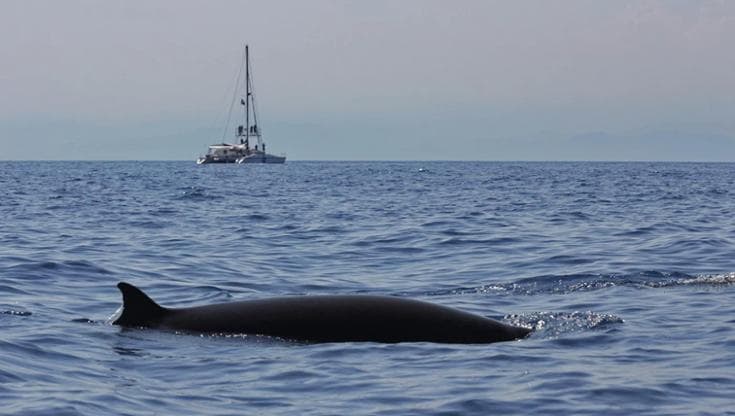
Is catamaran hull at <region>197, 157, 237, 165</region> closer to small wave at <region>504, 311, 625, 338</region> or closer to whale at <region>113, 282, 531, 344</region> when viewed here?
small wave at <region>504, 311, 625, 338</region>

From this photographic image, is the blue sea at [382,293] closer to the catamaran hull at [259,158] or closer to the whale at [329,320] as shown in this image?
the whale at [329,320]

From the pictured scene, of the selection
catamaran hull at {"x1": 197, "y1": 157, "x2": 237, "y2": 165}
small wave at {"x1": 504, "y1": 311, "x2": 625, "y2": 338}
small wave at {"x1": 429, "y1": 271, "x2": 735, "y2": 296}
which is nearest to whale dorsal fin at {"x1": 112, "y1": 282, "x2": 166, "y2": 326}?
small wave at {"x1": 504, "y1": 311, "x2": 625, "y2": 338}

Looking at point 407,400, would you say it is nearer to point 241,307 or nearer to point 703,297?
point 241,307

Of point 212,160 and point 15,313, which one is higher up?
point 15,313

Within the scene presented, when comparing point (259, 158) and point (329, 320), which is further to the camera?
point (259, 158)

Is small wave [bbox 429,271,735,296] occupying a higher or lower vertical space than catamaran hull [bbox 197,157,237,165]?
higher

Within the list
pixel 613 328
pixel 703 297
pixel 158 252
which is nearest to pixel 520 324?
pixel 613 328

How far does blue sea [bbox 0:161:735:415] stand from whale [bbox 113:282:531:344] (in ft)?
0.75

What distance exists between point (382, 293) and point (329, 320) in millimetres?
4881

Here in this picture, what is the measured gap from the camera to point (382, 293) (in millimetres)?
17203

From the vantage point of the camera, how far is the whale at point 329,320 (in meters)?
12.1

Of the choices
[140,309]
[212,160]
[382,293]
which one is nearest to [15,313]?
[140,309]

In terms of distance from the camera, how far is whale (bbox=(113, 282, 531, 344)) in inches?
478

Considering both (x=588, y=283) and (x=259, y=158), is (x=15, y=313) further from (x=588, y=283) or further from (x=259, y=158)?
(x=259, y=158)
